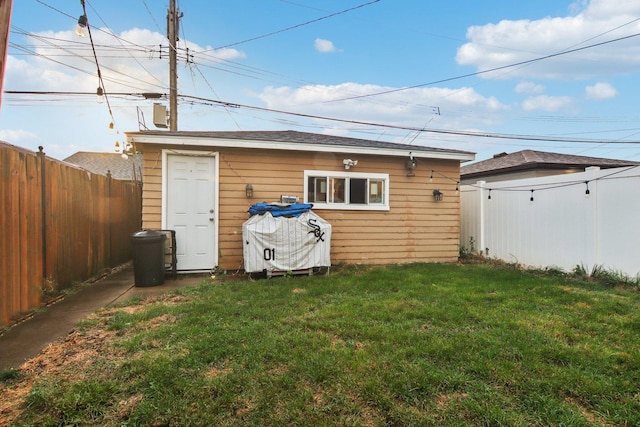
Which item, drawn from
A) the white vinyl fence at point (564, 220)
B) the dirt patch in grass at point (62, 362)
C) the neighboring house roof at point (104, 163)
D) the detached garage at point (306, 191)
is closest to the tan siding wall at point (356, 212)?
the detached garage at point (306, 191)

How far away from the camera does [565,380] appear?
236 centimetres

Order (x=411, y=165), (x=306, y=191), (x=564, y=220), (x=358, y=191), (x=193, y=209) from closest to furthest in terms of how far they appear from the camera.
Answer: (x=564, y=220)
(x=193, y=209)
(x=306, y=191)
(x=358, y=191)
(x=411, y=165)

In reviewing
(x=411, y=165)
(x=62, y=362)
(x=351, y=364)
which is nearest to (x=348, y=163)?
(x=411, y=165)

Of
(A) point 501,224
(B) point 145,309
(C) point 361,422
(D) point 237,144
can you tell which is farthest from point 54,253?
(A) point 501,224

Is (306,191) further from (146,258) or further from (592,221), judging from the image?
(592,221)

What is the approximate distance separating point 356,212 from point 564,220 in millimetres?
3892

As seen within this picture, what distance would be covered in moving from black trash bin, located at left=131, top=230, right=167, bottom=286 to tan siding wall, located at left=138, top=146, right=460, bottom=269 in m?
0.84

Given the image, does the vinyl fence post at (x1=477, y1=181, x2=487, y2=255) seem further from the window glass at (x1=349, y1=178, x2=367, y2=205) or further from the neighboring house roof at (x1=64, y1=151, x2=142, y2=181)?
the neighboring house roof at (x1=64, y1=151, x2=142, y2=181)

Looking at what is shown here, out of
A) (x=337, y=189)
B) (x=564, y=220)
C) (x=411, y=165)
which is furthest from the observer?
(x=411, y=165)

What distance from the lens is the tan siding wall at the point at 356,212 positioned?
6.50 meters

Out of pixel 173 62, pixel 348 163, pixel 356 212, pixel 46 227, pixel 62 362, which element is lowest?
pixel 62 362

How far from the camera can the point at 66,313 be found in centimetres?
398

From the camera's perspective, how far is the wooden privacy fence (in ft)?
11.4

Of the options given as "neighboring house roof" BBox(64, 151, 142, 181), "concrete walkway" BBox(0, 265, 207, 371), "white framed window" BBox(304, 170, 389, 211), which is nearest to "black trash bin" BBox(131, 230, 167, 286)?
"concrete walkway" BBox(0, 265, 207, 371)
